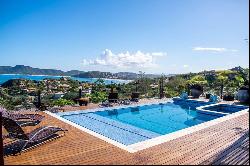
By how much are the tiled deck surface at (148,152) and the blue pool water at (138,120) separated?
1.68 m

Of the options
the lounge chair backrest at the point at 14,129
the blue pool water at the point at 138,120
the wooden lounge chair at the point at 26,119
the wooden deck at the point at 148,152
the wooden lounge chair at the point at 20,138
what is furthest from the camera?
the blue pool water at the point at 138,120

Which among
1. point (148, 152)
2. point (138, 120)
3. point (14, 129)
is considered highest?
point (14, 129)

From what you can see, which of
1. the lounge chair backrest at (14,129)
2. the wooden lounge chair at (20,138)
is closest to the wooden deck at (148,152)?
the wooden lounge chair at (20,138)

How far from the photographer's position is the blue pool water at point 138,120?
8430mm

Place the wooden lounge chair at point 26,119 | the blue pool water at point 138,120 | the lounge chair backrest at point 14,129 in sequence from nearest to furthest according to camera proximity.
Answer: the lounge chair backrest at point 14,129
the wooden lounge chair at point 26,119
the blue pool water at point 138,120

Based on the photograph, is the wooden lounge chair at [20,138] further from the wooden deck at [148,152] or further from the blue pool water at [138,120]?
the blue pool water at [138,120]

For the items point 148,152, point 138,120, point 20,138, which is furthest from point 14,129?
point 138,120

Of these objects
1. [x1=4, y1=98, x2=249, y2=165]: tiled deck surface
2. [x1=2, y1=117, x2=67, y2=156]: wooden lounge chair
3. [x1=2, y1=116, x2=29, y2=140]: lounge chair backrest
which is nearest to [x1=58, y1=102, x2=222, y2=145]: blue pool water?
[x1=4, y1=98, x2=249, y2=165]: tiled deck surface

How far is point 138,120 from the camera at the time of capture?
37.5 ft

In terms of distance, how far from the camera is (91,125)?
31.1 ft

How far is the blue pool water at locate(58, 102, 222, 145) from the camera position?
8.43 meters

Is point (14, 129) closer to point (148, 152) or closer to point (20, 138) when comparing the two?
point (20, 138)

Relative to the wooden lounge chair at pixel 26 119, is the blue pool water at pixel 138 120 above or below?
below

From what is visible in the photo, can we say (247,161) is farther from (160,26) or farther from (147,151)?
(160,26)
